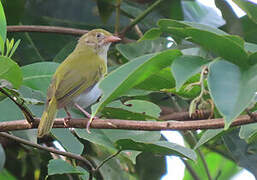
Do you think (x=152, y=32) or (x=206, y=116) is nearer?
(x=152, y=32)

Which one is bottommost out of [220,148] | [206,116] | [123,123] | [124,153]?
[220,148]

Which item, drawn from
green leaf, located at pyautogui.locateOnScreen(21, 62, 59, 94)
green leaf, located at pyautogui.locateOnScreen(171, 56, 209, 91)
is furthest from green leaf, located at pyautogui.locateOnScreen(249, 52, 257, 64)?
green leaf, located at pyautogui.locateOnScreen(21, 62, 59, 94)

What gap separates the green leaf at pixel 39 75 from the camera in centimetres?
295

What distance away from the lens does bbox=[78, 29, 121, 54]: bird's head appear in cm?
419

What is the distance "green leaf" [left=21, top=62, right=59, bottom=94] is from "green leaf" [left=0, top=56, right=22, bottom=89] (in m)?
0.41

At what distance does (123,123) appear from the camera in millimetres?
2148

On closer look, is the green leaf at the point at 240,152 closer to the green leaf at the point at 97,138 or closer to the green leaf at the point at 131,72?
the green leaf at the point at 97,138

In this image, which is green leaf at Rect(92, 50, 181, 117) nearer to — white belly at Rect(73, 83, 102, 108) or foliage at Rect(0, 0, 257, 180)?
foliage at Rect(0, 0, 257, 180)

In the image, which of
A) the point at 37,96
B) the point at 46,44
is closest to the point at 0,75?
the point at 37,96

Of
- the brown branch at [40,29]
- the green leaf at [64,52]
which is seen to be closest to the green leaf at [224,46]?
the brown branch at [40,29]

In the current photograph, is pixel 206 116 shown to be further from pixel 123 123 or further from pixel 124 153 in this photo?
pixel 123 123

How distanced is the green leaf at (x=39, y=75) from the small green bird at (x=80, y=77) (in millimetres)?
56

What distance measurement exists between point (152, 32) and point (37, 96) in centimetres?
83

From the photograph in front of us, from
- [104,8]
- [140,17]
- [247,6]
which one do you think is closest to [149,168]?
[140,17]
